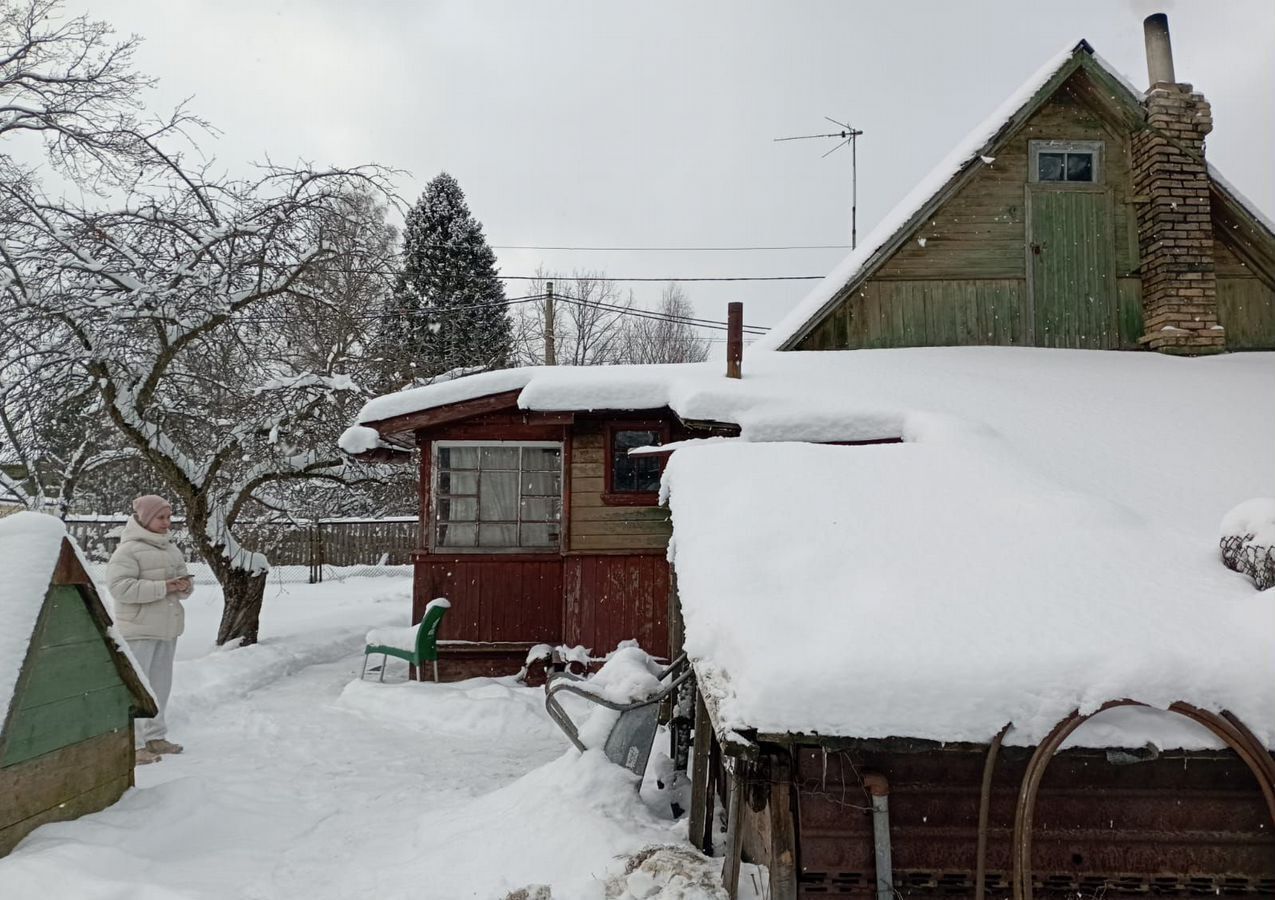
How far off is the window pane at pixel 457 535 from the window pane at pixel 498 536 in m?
0.11

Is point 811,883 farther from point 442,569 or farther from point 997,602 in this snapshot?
point 442,569

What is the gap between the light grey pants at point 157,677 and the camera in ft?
18.9

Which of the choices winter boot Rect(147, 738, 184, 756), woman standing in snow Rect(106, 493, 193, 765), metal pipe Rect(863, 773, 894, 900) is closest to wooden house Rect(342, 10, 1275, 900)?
metal pipe Rect(863, 773, 894, 900)

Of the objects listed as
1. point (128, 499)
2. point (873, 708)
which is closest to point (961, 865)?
point (873, 708)

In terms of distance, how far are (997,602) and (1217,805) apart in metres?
0.97

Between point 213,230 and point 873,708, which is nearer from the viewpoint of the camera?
point 873,708

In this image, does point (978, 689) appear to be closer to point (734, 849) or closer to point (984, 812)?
point (984, 812)

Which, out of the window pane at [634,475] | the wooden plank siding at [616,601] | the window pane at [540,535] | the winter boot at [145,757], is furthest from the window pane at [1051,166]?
the winter boot at [145,757]

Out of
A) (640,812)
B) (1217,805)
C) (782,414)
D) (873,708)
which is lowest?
(640,812)

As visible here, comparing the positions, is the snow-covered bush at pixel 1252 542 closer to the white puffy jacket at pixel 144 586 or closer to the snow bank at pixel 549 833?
the snow bank at pixel 549 833

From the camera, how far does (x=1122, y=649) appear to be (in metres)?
2.33

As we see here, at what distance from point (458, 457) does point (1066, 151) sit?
8.62m

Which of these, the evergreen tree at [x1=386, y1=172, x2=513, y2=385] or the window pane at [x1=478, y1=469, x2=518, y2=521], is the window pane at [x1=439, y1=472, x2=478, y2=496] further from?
the evergreen tree at [x1=386, y1=172, x2=513, y2=385]

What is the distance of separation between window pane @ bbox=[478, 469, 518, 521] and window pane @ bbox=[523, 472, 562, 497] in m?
0.13
